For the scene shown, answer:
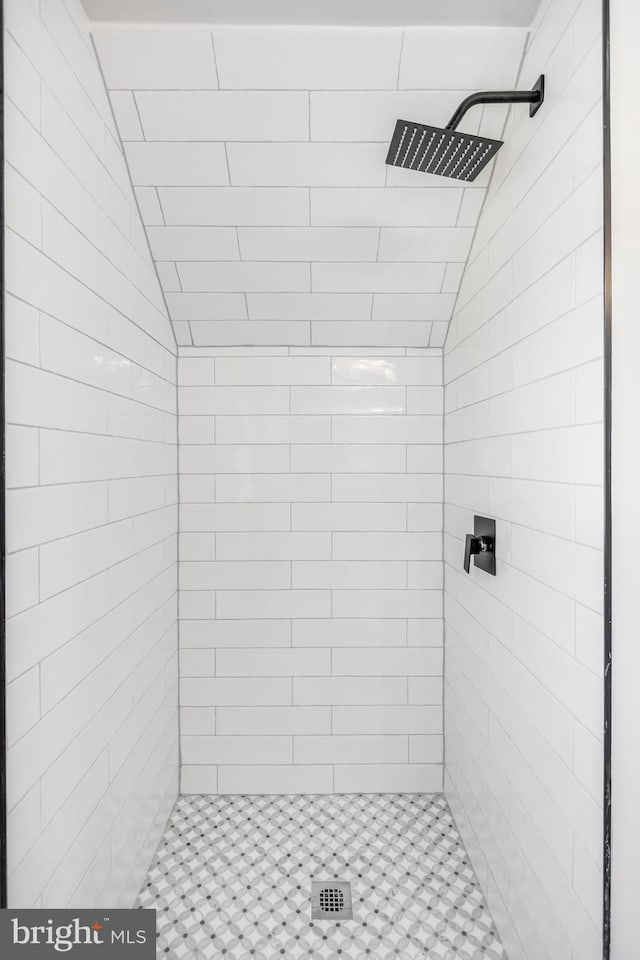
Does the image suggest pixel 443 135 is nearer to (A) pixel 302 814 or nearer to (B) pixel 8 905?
(B) pixel 8 905

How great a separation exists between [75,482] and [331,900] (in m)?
1.44

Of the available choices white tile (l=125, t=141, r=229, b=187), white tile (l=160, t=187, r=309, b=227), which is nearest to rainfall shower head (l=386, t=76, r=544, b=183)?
white tile (l=160, t=187, r=309, b=227)

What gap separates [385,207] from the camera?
1605 millimetres

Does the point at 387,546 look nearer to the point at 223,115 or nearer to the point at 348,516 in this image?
the point at 348,516

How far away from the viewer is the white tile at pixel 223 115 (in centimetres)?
137

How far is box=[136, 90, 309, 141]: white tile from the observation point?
137 centimetres

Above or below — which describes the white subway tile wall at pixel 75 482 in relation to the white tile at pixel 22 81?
below

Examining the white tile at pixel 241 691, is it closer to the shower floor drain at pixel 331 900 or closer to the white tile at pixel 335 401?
the shower floor drain at pixel 331 900

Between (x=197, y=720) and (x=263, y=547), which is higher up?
(x=263, y=547)

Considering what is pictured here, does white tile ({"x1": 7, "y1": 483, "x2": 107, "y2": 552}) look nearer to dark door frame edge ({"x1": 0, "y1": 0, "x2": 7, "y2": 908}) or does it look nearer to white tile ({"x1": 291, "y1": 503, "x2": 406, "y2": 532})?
dark door frame edge ({"x1": 0, "y1": 0, "x2": 7, "y2": 908})

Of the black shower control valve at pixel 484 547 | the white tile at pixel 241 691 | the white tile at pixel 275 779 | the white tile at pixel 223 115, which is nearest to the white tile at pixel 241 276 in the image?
the white tile at pixel 223 115

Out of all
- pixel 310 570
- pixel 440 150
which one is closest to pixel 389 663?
pixel 310 570

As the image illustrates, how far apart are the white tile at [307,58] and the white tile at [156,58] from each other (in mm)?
44

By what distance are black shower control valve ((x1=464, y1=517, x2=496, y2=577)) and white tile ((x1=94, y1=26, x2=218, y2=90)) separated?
4.50ft
